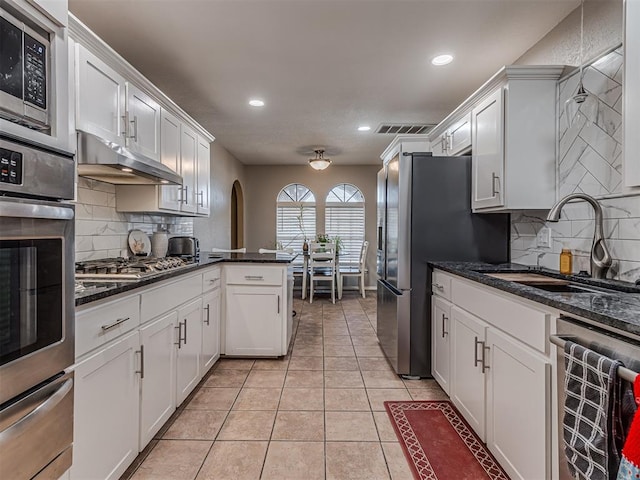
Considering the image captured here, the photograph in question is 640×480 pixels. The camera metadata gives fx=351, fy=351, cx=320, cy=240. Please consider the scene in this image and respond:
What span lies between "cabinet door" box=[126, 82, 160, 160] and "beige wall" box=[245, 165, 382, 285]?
178 inches

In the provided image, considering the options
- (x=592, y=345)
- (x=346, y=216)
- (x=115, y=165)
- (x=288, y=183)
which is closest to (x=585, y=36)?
(x=592, y=345)

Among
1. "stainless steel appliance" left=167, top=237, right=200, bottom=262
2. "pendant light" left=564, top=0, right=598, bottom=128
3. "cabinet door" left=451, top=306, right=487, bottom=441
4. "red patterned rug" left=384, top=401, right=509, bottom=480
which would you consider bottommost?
"red patterned rug" left=384, top=401, right=509, bottom=480

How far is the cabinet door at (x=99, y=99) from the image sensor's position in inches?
70.8

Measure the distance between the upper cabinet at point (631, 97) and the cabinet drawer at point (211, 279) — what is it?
2.47 metres

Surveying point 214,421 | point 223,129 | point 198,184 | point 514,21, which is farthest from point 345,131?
point 214,421

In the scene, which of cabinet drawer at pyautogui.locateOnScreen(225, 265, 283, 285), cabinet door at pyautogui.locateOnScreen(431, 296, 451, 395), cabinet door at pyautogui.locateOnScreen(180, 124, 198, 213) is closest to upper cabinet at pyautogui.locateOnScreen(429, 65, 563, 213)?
cabinet door at pyautogui.locateOnScreen(431, 296, 451, 395)

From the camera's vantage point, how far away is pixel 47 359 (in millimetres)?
980

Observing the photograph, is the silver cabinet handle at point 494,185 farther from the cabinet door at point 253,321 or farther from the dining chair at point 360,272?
the dining chair at point 360,272

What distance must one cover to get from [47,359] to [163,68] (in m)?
2.65

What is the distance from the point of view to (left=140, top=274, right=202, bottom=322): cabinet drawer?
69.9 inches

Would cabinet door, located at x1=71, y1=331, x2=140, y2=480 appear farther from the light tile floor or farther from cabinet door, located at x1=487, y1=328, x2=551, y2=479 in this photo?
cabinet door, located at x1=487, y1=328, x2=551, y2=479

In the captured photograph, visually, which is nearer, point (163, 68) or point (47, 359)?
point (47, 359)

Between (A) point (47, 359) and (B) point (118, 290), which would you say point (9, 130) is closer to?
(A) point (47, 359)

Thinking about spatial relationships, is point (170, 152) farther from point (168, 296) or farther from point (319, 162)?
point (319, 162)
